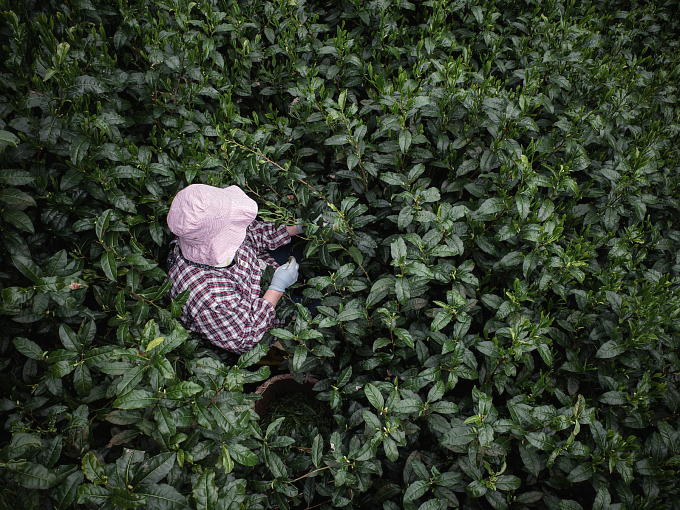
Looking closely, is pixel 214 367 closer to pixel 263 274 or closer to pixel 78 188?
pixel 263 274

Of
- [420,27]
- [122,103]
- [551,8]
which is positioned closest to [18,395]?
[122,103]

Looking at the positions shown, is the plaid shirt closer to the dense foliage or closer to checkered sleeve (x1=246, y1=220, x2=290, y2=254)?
the dense foliage

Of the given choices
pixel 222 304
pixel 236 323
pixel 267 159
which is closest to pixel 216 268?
pixel 222 304

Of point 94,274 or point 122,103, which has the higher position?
point 122,103

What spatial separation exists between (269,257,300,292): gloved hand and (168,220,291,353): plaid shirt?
140 millimetres

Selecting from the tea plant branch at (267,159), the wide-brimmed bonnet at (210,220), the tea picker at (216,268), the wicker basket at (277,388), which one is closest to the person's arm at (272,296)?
the tea picker at (216,268)

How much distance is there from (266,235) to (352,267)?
2.61 ft

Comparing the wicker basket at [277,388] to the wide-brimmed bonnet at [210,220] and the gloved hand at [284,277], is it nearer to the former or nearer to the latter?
the gloved hand at [284,277]

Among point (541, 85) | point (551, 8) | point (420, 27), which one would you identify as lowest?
point (541, 85)

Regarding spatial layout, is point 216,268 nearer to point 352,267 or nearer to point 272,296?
point 272,296

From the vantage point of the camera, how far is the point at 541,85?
3047mm

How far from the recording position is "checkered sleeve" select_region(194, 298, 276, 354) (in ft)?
7.63

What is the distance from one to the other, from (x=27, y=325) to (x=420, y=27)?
10.1 feet

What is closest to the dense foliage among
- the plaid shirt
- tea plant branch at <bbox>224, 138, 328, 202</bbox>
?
tea plant branch at <bbox>224, 138, 328, 202</bbox>
